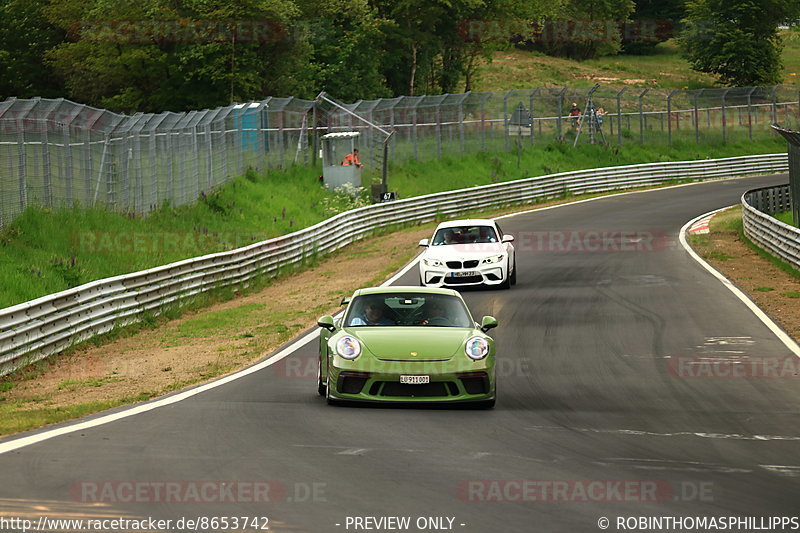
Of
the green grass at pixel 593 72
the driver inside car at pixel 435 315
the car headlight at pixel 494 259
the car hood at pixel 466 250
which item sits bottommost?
the car headlight at pixel 494 259

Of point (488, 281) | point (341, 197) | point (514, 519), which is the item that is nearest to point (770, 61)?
point (341, 197)

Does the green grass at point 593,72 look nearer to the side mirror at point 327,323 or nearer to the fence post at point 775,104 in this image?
the fence post at point 775,104

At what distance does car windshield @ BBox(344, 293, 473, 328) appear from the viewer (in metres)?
12.9

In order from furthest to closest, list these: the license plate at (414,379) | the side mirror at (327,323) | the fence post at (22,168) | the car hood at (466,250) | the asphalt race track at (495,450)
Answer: the car hood at (466,250), the fence post at (22,168), the side mirror at (327,323), the license plate at (414,379), the asphalt race track at (495,450)

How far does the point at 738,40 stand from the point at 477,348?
87.1m

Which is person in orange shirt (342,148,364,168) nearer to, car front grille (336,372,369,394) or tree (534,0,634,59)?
car front grille (336,372,369,394)

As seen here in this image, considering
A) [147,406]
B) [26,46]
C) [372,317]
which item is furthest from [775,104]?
[147,406]

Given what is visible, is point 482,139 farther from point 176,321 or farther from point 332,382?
point 332,382

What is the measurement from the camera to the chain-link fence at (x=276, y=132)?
23453 mm

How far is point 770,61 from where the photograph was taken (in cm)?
9262

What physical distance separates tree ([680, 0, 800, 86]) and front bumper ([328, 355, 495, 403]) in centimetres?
8555

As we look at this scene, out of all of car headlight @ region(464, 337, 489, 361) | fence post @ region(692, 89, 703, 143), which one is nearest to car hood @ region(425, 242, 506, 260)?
car headlight @ region(464, 337, 489, 361)

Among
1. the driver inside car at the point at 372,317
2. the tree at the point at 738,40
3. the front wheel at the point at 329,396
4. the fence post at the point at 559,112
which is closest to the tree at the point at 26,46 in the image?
the fence post at the point at 559,112

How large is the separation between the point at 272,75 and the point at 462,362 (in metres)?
47.5
